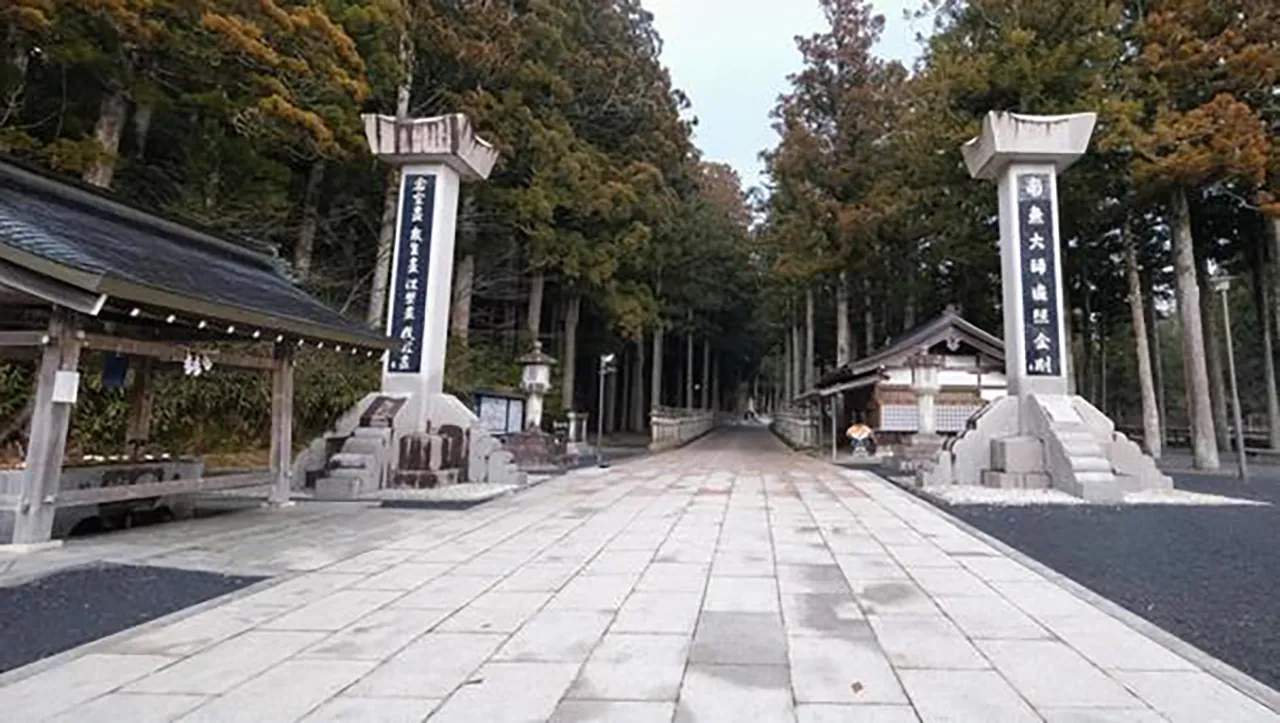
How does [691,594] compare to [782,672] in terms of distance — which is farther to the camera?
[691,594]

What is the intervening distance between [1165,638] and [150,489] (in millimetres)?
7638

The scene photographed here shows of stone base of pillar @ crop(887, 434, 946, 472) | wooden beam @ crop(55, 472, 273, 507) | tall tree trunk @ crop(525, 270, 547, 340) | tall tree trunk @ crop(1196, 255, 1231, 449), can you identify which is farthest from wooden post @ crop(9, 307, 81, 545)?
tall tree trunk @ crop(1196, 255, 1231, 449)

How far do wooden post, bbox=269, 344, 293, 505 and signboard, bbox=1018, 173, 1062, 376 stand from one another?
10.2 m

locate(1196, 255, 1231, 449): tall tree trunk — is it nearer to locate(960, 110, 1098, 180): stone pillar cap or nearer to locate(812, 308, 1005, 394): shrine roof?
locate(812, 308, 1005, 394): shrine roof

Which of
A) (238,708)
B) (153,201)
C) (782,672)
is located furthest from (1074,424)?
(153,201)

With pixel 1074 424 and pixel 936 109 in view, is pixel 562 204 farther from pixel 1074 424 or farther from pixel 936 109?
pixel 1074 424

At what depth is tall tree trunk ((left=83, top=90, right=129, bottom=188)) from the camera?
1012 cm

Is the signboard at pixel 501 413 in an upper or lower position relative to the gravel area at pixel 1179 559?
upper

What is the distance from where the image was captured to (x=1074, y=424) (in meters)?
9.72

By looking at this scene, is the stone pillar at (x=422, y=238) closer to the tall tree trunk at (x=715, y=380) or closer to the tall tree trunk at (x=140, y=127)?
the tall tree trunk at (x=140, y=127)

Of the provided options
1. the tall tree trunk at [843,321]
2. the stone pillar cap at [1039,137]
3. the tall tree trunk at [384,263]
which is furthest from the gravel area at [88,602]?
the tall tree trunk at [843,321]

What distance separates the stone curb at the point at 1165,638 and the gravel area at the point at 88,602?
521 cm

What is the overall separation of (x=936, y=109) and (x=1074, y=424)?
9.87 m

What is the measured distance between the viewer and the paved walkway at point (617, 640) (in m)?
2.65
